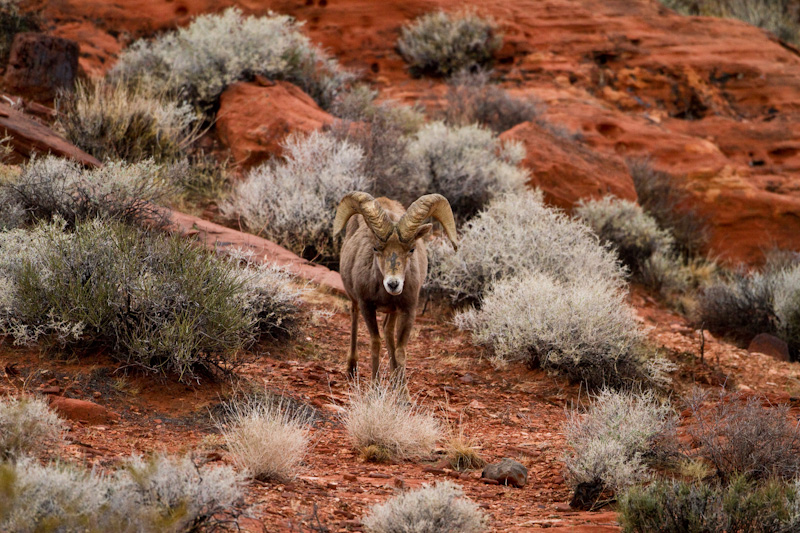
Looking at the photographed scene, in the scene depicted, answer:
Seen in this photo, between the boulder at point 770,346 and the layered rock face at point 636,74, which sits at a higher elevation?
the layered rock face at point 636,74

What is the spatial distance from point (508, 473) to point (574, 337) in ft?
10.6

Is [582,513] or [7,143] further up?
[7,143]

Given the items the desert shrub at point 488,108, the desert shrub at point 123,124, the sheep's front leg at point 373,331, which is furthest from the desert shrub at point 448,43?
the sheep's front leg at point 373,331

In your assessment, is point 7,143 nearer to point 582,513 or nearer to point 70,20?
point 582,513

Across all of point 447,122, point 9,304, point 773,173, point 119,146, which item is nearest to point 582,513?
point 9,304

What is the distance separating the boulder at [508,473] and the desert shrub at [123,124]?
8083 mm

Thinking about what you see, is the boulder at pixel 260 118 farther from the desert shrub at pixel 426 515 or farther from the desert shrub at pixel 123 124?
the desert shrub at pixel 426 515

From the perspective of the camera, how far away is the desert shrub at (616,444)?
5055 millimetres

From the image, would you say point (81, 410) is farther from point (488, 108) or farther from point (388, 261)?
point (488, 108)

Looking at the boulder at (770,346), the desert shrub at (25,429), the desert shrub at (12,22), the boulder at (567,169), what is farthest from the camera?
the desert shrub at (12,22)

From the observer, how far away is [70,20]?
19094 millimetres

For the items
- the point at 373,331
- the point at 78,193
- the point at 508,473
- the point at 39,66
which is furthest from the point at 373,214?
the point at 39,66

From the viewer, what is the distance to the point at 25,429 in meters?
4.25

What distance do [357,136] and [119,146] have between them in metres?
3.78
